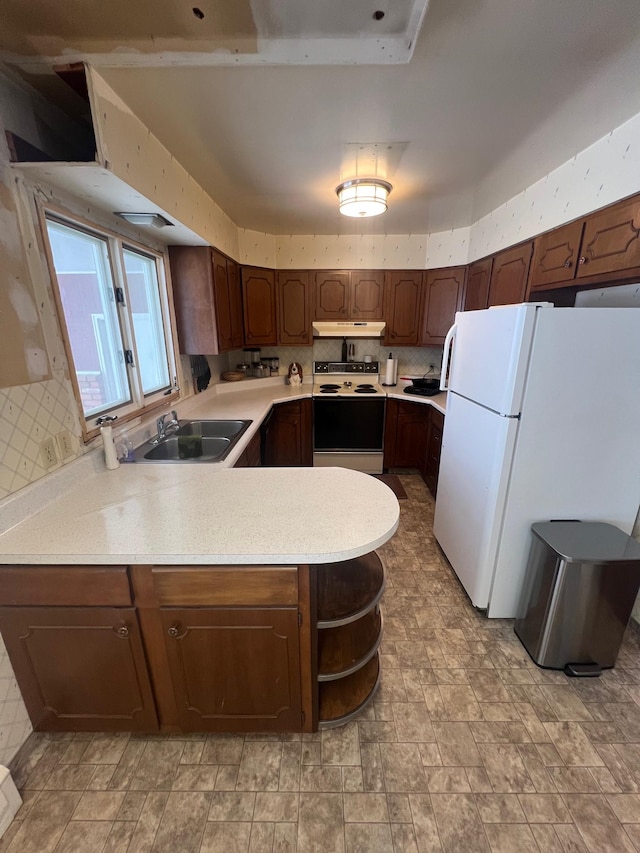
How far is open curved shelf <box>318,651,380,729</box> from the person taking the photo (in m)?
1.38

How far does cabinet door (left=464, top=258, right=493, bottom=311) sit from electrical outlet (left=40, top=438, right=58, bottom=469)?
310 cm

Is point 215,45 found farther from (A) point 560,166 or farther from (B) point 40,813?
(B) point 40,813

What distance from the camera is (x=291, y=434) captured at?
11.9 ft

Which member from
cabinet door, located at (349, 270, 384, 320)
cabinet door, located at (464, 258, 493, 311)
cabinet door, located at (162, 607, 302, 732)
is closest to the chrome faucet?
cabinet door, located at (162, 607, 302, 732)

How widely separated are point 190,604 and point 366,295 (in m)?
3.37

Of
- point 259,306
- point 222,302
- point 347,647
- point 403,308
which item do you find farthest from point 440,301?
point 347,647

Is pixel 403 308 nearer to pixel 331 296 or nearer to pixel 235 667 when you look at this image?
pixel 331 296

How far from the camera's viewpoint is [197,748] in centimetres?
135

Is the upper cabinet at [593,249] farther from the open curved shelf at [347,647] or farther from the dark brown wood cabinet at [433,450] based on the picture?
the open curved shelf at [347,647]

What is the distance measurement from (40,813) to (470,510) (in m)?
2.18

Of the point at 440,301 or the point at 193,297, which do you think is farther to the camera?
the point at 440,301

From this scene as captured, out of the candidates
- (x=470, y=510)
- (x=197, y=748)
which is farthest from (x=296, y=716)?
(x=470, y=510)

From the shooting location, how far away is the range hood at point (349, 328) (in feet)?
12.1

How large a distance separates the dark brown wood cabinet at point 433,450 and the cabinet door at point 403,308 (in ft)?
2.96
